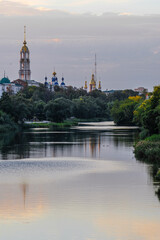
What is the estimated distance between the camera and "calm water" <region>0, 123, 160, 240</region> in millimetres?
17438

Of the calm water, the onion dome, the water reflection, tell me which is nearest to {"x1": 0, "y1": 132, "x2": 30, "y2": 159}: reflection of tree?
the water reflection

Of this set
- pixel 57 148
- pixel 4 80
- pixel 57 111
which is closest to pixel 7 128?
pixel 57 111

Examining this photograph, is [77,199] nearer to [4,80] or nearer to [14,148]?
[14,148]

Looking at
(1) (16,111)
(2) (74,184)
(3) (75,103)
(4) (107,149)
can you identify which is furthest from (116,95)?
(2) (74,184)

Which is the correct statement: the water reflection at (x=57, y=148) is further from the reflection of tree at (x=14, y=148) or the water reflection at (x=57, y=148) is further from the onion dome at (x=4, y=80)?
the onion dome at (x=4, y=80)

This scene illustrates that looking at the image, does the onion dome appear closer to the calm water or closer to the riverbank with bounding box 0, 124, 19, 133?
the riverbank with bounding box 0, 124, 19, 133

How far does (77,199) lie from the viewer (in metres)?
22.3

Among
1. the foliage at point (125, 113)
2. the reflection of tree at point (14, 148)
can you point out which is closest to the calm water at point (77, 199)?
the reflection of tree at point (14, 148)

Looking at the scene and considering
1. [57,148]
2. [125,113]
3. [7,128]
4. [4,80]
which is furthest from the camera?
[4,80]

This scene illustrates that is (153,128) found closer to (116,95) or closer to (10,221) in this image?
(10,221)

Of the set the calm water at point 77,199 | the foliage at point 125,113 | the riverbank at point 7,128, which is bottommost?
the calm water at point 77,199

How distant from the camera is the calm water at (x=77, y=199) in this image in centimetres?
1744

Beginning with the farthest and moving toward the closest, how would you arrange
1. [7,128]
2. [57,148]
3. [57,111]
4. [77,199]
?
1. [57,111]
2. [7,128]
3. [57,148]
4. [77,199]

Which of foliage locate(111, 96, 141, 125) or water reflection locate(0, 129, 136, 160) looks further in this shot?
Answer: foliage locate(111, 96, 141, 125)
